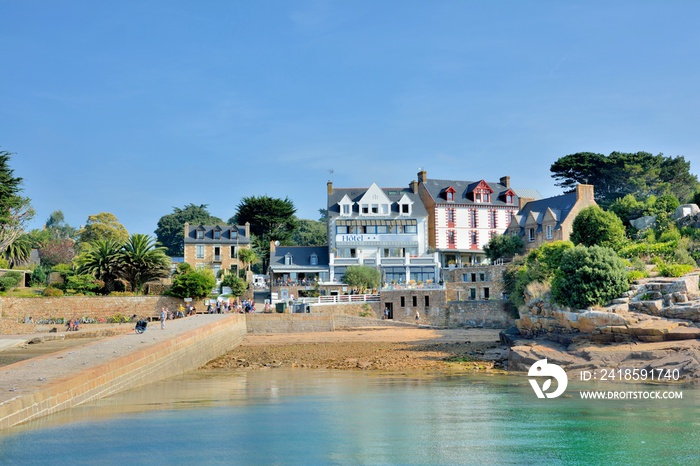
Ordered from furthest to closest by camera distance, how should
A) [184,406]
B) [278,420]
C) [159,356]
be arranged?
[159,356]
[184,406]
[278,420]

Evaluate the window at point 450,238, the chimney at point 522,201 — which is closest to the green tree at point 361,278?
the window at point 450,238

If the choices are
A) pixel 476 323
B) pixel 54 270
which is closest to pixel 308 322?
pixel 476 323

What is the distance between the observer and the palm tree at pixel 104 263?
50031mm

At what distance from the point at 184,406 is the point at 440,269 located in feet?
139

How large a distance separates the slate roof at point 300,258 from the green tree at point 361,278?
4.25 m

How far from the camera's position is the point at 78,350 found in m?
24.4

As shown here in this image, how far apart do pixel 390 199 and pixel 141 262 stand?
879 inches

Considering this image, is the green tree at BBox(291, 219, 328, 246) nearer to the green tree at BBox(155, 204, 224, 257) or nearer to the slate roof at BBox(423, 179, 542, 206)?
the green tree at BBox(155, 204, 224, 257)

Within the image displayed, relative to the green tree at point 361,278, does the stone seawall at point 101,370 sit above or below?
below

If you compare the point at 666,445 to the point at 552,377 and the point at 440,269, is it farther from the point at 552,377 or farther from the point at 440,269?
the point at 440,269

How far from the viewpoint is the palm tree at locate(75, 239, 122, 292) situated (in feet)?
164

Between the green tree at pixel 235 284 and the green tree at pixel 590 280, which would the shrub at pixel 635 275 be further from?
the green tree at pixel 235 284

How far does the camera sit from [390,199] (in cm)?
6347

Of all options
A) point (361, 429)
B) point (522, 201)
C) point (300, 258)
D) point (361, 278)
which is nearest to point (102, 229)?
point (300, 258)
